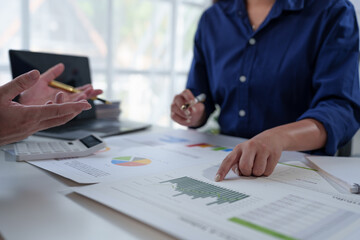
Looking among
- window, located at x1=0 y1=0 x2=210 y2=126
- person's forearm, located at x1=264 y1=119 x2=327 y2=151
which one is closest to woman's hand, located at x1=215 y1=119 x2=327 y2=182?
person's forearm, located at x1=264 y1=119 x2=327 y2=151

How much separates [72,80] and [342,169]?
0.99m

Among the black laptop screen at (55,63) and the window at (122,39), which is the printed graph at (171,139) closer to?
the black laptop screen at (55,63)

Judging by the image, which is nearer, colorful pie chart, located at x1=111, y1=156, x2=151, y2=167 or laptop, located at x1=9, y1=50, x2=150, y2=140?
colorful pie chart, located at x1=111, y1=156, x2=151, y2=167

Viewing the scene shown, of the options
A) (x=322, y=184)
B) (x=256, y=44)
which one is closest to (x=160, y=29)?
(x=256, y=44)

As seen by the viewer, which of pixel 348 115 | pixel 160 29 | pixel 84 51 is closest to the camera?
pixel 348 115

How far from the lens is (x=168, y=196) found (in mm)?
508

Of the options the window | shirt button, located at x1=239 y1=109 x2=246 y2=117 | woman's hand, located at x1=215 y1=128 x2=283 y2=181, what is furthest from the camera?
the window

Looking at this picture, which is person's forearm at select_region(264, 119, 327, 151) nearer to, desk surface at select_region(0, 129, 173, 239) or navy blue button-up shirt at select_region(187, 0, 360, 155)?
navy blue button-up shirt at select_region(187, 0, 360, 155)

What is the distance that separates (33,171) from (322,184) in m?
0.59

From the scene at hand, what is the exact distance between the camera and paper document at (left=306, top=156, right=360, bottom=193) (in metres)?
0.59

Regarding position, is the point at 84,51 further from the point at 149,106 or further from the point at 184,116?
the point at 184,116

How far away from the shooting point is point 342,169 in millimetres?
684

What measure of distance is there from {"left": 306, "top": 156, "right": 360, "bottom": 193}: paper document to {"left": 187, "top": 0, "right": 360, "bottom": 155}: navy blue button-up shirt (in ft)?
0.31

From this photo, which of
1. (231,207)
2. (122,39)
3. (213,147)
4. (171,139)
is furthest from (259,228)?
(122,39)
